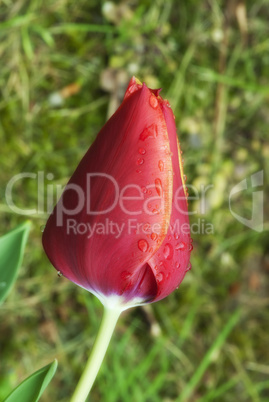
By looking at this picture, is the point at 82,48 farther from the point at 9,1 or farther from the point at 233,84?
the point at 233,84

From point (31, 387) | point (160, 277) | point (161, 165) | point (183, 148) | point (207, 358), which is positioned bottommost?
point (207, 358)

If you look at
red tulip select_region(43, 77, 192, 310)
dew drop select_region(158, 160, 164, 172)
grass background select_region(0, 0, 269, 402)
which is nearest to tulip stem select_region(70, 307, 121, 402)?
red tulip select_region(43, 77, 192, 310)

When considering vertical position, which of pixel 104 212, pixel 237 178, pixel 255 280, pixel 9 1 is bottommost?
pixel 255 280

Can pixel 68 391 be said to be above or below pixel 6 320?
below

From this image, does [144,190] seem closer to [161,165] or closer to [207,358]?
[161,165]

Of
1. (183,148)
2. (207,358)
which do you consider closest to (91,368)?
(207,358)

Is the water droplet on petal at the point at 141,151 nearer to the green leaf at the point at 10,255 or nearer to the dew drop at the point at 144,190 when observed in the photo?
A: the dew drop at the point at 144,190

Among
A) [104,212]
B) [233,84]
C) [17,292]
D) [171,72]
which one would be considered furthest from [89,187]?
[233,84]
